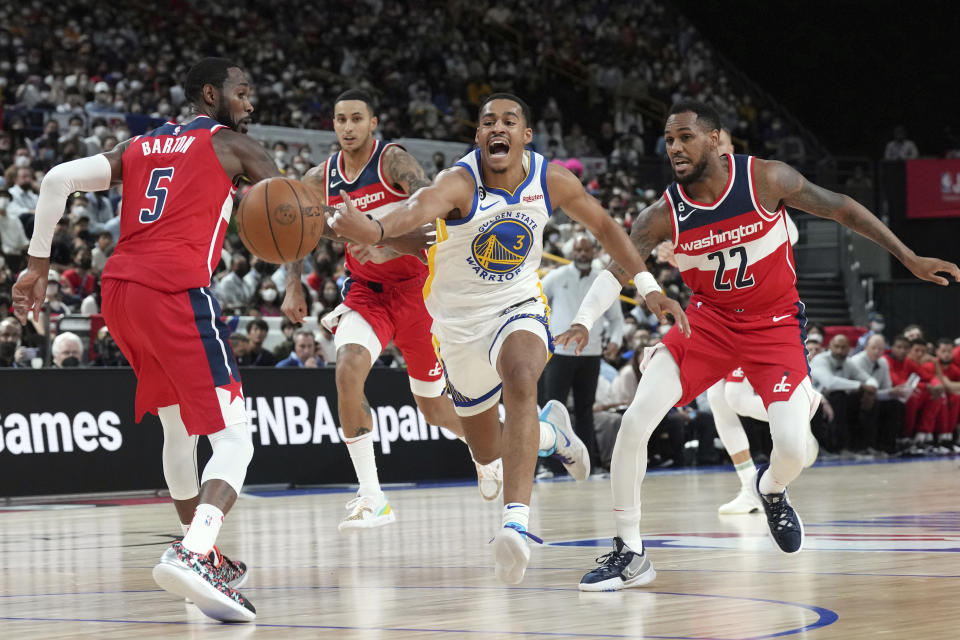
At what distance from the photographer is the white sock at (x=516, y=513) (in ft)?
16.7

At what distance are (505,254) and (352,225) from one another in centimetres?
134

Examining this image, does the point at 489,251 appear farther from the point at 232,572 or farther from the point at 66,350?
the point at 66,350

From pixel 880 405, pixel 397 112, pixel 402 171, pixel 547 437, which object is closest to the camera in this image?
pixel 547 437

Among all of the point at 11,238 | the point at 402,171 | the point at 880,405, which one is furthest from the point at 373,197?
the point at 880,405

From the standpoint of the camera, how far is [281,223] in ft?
15.2

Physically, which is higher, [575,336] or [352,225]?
[352,225]

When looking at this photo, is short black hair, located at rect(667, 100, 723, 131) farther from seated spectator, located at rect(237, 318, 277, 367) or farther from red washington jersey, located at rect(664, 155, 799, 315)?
seated spectator, located at rect(237, 318, 277, 367)

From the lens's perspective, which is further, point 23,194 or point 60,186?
point 23,194

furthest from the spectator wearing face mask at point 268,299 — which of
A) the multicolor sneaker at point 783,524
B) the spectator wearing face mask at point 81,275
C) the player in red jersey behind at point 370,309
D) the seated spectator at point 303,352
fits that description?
the multicolor sneaker at point 783,524

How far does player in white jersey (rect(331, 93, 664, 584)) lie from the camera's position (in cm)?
543

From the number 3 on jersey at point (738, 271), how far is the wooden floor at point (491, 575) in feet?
4.22

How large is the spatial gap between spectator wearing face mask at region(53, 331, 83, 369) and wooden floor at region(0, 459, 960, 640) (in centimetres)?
173

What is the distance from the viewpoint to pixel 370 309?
7.73 metres

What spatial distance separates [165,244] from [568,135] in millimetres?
23446
